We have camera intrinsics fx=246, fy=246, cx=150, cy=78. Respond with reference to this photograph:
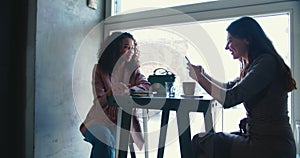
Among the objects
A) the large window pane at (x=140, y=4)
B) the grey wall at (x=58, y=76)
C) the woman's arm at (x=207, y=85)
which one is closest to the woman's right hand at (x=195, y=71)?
the woman's arm at (x=207, y=85)

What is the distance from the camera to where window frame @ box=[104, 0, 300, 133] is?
1.75 metres

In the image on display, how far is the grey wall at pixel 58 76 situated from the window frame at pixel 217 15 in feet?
1.17

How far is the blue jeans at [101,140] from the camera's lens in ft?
5.34

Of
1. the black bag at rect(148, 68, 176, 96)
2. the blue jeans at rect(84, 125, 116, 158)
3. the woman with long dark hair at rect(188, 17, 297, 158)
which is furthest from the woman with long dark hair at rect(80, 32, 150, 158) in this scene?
the woman with long dark hair at rect(188, 17, 297, 158)

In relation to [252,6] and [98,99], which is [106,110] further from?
[252,6]

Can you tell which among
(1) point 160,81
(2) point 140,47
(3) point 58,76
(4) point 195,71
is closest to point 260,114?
(4) point 195,71

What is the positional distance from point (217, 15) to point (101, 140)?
1314 millimetres

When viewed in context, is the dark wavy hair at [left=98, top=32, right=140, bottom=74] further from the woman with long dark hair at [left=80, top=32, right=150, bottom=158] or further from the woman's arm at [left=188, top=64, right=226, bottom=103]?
the woman's arm at [left=188, top=64, right=226, bottom=103]

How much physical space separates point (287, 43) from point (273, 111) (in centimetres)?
81

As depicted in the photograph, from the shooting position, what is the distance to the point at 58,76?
2.07 meters

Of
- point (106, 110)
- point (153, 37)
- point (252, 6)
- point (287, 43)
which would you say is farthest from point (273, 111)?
point (153, 37)

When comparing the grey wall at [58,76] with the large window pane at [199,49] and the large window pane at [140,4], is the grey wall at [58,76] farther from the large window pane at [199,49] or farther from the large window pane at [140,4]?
the large window pane at [199,49]

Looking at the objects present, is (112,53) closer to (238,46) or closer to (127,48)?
(127,48)

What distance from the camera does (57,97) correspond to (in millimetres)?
2062
